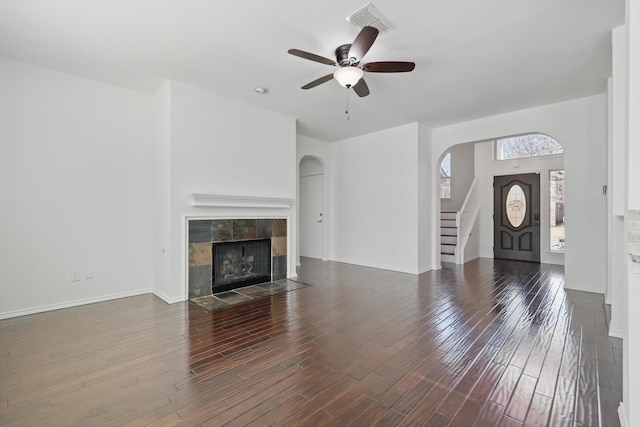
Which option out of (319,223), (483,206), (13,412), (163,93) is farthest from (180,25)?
(483,206)

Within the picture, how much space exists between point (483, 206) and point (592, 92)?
3843 mm

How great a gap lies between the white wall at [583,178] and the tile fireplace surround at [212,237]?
445 cm

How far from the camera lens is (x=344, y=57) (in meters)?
2.97

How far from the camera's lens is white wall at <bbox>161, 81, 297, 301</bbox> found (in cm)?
382

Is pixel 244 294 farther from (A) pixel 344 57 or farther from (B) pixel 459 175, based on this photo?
(B) pixel 459 175

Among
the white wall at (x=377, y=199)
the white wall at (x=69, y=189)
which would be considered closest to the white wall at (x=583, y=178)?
the white wall at (x=377, y=199)

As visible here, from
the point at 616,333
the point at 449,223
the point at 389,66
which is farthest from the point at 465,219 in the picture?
the point at 389,66

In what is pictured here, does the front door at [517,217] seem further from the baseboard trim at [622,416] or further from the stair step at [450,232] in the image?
the baseboard trim at [622,416]

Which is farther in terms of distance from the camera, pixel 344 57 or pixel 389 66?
pixel 344 57

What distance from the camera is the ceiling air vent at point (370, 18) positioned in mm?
2387

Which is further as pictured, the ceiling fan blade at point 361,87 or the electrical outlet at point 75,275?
the electrical outlet at point 75,275

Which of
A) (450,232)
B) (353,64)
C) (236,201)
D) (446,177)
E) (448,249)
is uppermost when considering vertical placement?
(353,64)

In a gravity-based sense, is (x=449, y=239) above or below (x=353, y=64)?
below

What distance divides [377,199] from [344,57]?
3513mm
